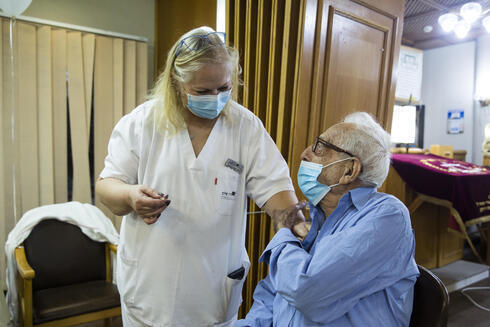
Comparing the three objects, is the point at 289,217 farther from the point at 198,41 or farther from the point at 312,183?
the point at 198,41

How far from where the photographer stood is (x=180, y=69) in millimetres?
1251

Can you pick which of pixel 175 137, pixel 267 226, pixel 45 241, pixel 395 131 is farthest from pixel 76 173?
pixel 395 131

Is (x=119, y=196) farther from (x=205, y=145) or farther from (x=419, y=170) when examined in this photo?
(x=419, y=170)

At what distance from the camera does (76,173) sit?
3.50m

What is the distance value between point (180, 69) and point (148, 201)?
18.4 inches

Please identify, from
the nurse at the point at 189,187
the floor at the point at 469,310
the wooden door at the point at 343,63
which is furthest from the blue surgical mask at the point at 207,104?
Result: the floor at the point at 469,310

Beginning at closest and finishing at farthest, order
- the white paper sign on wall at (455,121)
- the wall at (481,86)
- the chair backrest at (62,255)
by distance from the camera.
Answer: the chair backrest at (62,255), the wall at (481,86), the white paper sign on wall at (455,121)

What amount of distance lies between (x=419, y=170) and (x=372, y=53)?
156 centimetres

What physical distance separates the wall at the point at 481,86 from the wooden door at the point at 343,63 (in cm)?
459

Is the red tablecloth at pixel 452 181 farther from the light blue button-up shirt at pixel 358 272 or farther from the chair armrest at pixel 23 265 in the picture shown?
the chair armrest at pixel 23 265

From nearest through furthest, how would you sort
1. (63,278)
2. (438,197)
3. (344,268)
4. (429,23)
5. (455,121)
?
1. (344,268)
2. (63,278)
3. (438,197)
4. (429,23)
5. (455,121)

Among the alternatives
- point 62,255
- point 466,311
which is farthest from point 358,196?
point 466,311

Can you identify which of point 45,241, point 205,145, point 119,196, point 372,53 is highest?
point 372,53

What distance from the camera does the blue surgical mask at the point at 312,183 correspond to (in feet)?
4.17
